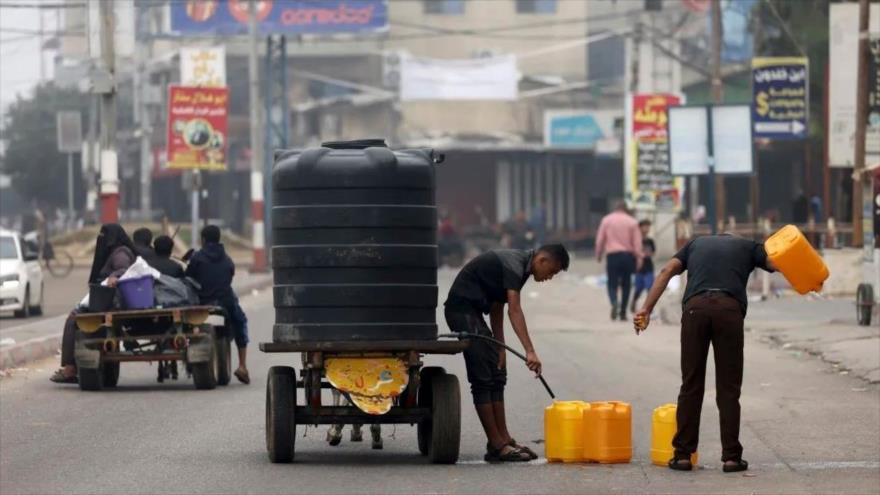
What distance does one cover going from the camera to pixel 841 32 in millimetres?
33344

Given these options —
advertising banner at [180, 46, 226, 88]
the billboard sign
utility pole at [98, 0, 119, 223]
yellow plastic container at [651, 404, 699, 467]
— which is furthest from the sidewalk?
the billboard sign

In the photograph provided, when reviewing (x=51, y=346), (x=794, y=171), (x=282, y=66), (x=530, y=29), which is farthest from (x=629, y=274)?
(x=530, y=29)

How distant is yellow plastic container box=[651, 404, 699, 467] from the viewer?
12.5 meters

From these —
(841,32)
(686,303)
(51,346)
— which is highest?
(841,32)

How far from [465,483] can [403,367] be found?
1.03m

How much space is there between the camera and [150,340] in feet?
59.2

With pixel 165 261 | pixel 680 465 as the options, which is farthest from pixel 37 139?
pixel 680 465

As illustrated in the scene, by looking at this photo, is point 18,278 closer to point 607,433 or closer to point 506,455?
point 506,455

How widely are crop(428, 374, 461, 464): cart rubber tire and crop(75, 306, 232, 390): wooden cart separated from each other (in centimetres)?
583

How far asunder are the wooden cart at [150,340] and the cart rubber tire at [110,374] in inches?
7.2

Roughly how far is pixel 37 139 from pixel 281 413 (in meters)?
84.7

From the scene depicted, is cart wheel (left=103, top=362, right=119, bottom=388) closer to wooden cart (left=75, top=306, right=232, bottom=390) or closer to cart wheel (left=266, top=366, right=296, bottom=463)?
wooden cart (left=75, top=306, right=232, bottom=390)

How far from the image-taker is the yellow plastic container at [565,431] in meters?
12.5

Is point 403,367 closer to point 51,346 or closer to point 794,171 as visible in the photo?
point 51,346
